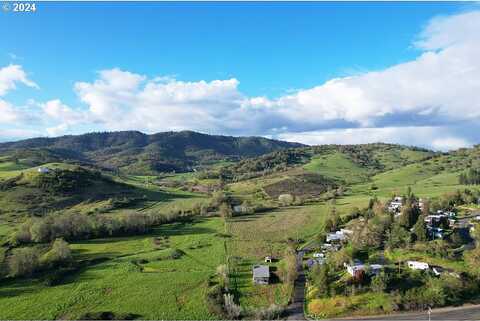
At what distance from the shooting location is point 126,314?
5131 cm

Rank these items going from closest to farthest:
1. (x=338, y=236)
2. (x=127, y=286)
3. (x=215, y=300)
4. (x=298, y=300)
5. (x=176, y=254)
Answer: (x=215, y=300)
(x=298, y=300)
(x=127, y=286)
(x=176, y=254)
(x=338, y=236)

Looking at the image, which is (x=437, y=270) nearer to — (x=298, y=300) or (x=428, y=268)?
(x=428, y=268)

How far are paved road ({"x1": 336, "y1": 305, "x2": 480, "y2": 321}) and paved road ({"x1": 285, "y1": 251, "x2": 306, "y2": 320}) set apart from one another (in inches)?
313

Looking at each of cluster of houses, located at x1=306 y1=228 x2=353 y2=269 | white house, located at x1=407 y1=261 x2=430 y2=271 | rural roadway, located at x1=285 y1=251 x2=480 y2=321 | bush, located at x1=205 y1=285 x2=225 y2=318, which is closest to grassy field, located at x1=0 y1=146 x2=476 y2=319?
bush, located at x1=205 y1=285 x2=225 y2=318

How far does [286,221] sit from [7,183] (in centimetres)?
10959

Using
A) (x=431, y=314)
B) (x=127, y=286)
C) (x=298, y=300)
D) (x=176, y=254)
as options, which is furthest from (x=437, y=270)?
(x=127, y=286)

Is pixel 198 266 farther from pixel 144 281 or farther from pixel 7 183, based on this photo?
pixel 7 183

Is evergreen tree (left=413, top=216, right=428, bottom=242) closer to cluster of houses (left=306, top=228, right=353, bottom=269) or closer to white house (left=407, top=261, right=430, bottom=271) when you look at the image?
white house (left=407, top=261, right=430, bottom=271)

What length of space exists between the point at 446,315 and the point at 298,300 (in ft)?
63.6

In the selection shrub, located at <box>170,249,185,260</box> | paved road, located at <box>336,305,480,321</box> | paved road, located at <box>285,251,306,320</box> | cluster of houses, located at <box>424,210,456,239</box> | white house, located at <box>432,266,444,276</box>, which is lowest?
paved road, located at <box>336,305,480,321</box>

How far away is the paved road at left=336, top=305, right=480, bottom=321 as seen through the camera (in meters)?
47.4

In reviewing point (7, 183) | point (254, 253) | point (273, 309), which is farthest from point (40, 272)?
point (7, 183)

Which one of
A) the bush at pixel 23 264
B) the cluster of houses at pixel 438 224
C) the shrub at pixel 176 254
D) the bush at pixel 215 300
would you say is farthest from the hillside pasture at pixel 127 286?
the cluster of houses at pixel 438 224

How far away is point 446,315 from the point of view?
48250 mm
